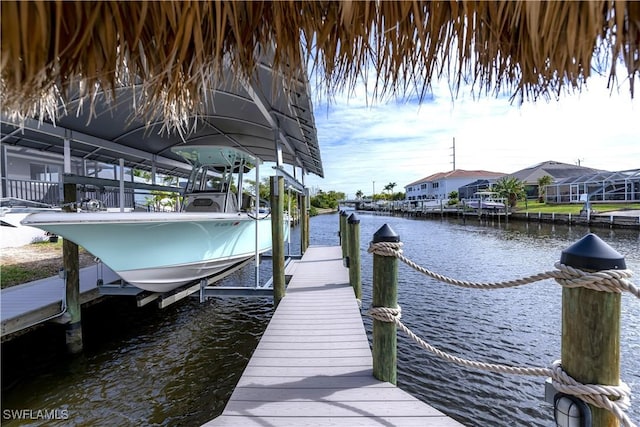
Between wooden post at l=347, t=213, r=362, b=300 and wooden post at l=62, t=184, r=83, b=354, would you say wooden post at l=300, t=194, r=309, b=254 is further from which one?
wooden post at l=62, t=184, r=83, b=354

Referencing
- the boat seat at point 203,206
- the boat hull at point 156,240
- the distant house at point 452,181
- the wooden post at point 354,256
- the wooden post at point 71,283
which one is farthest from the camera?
the distant house at point 452,181

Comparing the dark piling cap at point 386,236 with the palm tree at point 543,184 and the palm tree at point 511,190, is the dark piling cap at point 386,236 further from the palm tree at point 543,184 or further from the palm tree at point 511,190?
the palm tree at point 543,184

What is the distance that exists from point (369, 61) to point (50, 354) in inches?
261

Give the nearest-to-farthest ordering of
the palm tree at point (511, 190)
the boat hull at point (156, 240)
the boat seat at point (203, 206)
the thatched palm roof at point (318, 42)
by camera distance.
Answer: the thatched palm roof at point (318, 42) → the boat hull at point (156, 240) → the boat seat at point (203, 206) → the palm tree at point (511, 190)

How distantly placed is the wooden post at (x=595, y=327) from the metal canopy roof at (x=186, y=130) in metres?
4.26

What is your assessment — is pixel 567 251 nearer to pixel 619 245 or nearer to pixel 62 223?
pixel 62 223

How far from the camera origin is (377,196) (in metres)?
112

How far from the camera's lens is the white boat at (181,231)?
4.50m

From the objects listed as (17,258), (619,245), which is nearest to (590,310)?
(17,258)

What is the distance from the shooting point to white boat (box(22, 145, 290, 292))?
14.8 feet

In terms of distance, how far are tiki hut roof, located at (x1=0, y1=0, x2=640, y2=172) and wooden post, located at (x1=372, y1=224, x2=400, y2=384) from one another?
119cm

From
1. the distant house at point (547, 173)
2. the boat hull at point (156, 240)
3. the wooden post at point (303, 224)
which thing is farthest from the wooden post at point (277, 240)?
the distant house at point (547, 173)

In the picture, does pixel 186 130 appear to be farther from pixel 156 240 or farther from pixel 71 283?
pixel 71 283

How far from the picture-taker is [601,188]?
3347cm
